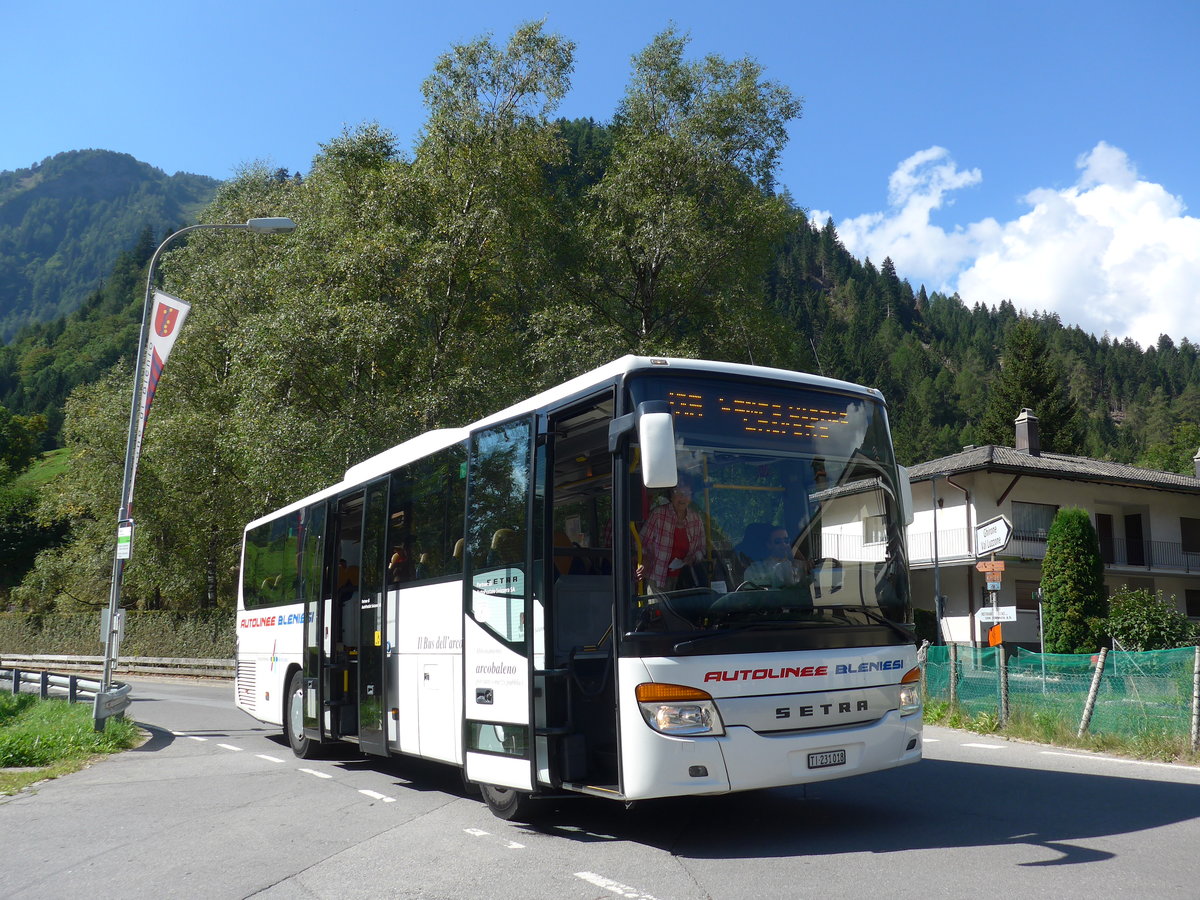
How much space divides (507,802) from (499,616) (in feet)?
4.91

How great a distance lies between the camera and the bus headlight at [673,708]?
671cm

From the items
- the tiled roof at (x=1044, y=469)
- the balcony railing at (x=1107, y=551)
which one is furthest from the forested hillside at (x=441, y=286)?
the balcony railing at (x=1107, y=551)

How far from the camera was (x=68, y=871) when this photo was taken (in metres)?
7.20

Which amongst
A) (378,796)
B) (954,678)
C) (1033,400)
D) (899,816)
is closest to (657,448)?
(899,816)

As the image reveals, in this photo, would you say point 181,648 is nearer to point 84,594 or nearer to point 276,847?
point 84,594

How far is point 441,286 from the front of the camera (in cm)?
2948

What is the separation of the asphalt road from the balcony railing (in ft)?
104

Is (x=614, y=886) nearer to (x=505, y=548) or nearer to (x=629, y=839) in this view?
(x=629, y=839)

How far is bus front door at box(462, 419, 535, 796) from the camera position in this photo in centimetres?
795

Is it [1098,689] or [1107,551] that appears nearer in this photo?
[1098,689]

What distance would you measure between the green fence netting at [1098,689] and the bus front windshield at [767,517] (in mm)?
6066

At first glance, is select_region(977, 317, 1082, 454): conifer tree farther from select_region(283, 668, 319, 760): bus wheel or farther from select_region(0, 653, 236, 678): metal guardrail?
select_region(283, 668, 319, 760): bus wheel

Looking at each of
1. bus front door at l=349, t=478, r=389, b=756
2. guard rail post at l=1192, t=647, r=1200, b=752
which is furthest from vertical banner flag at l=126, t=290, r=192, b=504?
guard rail post at l=1192, t=647, r=1200, b=752

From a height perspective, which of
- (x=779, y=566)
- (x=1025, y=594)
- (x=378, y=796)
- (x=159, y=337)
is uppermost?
(x=159, y=337)
